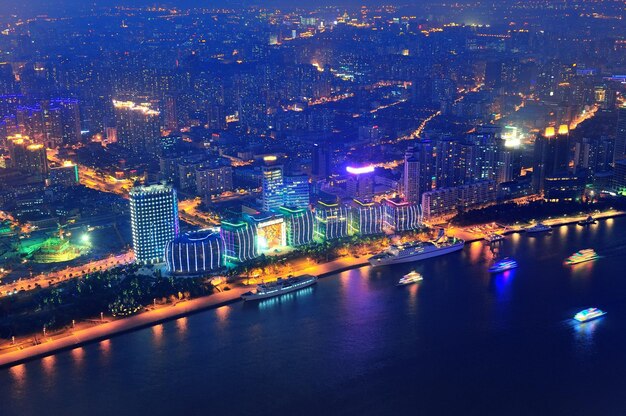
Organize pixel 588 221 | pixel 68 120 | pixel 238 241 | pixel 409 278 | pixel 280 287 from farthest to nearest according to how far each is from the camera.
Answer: pixel 68 120 < pixel 588 221 < pixel 238 241 < pixel 409 278 < pixel 280 287

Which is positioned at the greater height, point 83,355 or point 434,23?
point 434,23

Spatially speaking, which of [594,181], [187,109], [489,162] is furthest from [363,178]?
[187,109]

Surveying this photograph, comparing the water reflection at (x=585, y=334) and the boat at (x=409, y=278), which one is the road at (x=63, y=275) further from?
the water reflection at (x=585, y=334)

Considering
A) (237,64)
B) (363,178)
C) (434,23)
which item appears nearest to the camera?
(363,178)

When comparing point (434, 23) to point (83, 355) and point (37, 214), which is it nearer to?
point (37, 214)

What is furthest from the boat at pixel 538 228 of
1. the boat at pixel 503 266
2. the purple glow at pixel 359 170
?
the purple glow at pixel 359 170

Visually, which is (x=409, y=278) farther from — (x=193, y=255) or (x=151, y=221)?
(x=151, y=221)

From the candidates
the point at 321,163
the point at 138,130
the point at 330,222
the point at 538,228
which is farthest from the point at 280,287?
the point at 138,130
